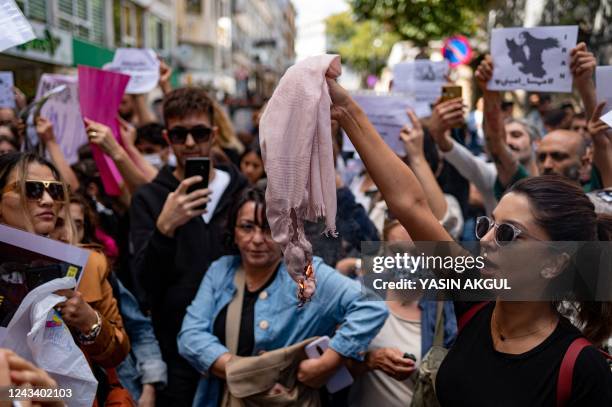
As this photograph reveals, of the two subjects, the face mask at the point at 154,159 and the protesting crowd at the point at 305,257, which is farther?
the face mask at the point at 154,159

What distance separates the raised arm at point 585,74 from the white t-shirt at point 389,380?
134cm

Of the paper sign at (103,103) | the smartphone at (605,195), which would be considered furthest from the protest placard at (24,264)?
the smartphone at (605,195)

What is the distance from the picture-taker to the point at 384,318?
8.99 ft

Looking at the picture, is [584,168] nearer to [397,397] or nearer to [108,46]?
[397,397]

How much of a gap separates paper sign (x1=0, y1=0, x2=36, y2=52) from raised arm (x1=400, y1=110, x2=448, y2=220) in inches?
73.2

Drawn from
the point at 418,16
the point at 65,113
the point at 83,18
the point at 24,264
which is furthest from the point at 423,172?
the point at 418,16

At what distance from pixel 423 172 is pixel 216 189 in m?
1.10

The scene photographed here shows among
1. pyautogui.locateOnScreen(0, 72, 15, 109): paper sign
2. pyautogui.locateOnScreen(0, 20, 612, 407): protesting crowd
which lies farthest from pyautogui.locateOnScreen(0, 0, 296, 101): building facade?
pyautogui.locateOnScreen(0, 20, 612, 407): protesting crowd

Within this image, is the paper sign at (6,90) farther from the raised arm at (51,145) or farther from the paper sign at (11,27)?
the paper sign at (11,27)

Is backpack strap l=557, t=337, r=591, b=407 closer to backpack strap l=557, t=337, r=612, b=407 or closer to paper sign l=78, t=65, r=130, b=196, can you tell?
backpack strap l=557, t=337, r=612, b=407

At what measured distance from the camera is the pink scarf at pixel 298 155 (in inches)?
65.7

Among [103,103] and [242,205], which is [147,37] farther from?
[242,205]

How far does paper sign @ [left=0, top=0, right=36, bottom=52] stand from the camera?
2318mm

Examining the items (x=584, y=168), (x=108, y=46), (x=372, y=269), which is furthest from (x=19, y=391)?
(x=108, y=46)
